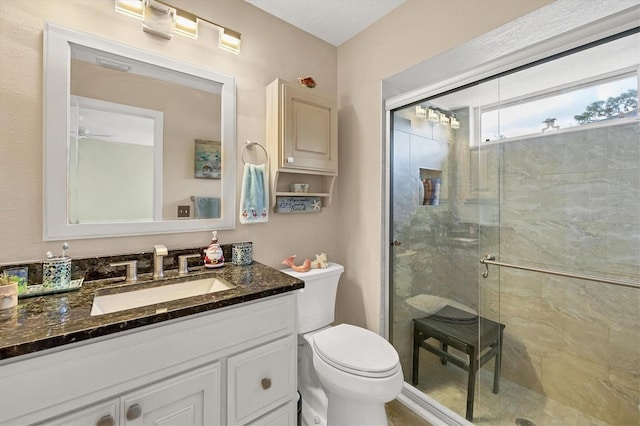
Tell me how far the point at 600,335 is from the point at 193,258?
2.20 m

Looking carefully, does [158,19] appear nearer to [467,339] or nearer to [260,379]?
[260,379]

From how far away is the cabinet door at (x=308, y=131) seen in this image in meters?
1.67

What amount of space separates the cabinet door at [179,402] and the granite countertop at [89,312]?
0.22 meters

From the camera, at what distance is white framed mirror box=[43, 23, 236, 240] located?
1.17m

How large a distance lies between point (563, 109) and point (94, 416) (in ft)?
7.88

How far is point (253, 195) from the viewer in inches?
64.2

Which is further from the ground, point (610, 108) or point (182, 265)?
point (610, 108)

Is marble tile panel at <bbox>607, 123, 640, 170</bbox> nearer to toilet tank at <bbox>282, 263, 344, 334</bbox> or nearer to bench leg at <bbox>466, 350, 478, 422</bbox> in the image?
bench leg at <bbox>466, 350, 478, 422</bbox>

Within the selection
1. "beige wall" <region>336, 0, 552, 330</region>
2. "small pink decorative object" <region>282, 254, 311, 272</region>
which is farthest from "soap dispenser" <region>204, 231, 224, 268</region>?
"beige wall" <region>336, 0, 552, 330</region>

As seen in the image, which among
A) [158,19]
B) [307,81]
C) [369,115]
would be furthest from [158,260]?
[369,115]

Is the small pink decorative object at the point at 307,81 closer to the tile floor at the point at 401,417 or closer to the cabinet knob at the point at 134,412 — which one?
the cabinet knob at the point at 134,412

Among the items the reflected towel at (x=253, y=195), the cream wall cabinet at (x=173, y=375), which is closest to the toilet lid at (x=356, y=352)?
the cream wall cabinet at (x=173, y=375)

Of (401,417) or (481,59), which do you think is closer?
(481,59)

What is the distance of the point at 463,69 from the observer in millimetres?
1599
